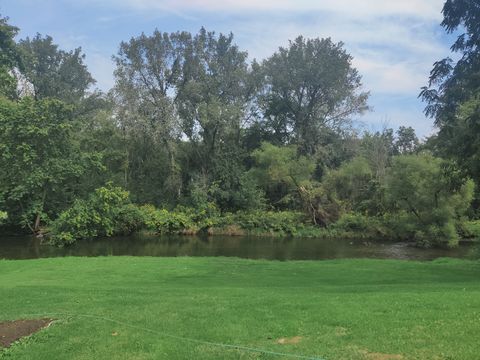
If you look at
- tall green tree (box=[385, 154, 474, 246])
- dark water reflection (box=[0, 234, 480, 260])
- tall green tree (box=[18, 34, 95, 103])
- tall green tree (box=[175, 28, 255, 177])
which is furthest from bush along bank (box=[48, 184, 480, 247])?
tall green tree (box=[18, 34, 95, 103])

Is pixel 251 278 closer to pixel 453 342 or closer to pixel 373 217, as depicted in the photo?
pixel 453 342

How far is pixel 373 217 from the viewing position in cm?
4328

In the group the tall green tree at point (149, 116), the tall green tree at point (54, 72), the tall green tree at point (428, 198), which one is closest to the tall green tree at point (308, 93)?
the tall green tree at point (149, 116)

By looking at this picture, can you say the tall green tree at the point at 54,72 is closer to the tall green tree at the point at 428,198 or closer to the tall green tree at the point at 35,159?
the tall green tree at the point at 35,159

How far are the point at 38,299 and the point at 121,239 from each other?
88.2ft

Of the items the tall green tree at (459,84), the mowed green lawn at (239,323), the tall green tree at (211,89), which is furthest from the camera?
the tall green tree at (211,89)

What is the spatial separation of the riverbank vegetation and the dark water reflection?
6.36 ft

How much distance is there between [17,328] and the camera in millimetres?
8711

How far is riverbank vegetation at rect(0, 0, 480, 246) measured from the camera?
35.9 m

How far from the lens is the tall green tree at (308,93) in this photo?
54.8 m

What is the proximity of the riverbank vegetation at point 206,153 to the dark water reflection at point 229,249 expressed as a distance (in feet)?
6.36

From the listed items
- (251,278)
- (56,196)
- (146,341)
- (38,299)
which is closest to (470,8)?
(251,278)

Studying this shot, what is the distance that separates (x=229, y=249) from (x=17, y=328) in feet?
83.3

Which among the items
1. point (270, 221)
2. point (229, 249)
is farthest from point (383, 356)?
point (270, 221)
